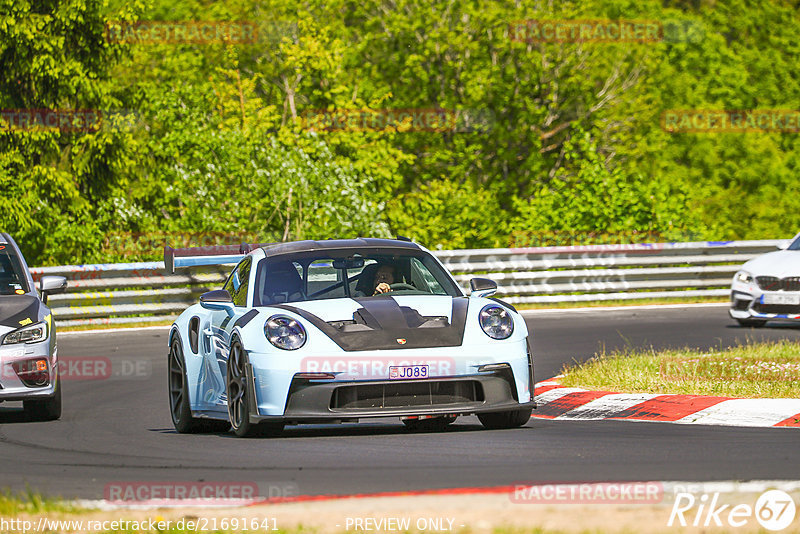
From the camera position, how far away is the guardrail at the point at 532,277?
21266mm

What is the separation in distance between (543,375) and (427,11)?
26.7 meters

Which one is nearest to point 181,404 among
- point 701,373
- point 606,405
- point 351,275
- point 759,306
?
point 351,275

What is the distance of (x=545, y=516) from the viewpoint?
571 centimetres

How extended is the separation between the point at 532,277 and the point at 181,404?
1339 centimetres

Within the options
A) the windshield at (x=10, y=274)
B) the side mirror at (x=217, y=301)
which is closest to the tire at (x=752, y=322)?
the windshield at (x=10, y=274)

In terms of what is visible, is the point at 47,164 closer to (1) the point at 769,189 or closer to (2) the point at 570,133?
(2) the point at 570,133

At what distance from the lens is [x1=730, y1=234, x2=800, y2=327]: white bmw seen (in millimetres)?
18453

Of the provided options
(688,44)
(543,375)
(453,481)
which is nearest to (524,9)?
(688,44)

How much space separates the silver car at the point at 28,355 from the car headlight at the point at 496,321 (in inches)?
160

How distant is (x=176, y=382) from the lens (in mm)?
10867

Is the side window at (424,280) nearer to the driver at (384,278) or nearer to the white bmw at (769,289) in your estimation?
the driver at (384,278)
